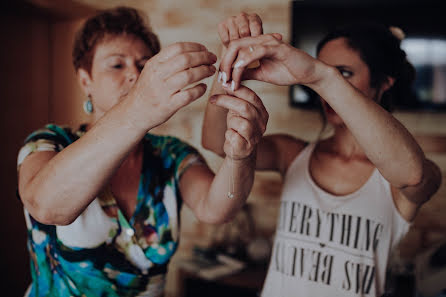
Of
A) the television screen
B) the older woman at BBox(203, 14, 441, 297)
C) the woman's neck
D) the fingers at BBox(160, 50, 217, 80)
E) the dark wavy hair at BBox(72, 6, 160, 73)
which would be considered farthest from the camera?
the television screen

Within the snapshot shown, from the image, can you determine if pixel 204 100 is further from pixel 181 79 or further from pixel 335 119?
pixel 181 79

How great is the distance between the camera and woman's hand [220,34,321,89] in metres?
0.75

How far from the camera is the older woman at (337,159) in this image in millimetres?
801

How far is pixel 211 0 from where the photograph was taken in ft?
8.63

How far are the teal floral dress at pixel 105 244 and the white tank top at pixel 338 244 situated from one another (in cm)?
33

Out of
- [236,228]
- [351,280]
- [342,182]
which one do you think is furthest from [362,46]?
[236,228]

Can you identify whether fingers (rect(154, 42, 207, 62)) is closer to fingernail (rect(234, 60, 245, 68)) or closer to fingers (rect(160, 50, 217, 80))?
fingers (rect(160, 50, 217, 80))

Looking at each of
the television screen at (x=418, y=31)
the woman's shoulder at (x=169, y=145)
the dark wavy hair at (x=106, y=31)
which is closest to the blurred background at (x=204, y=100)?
the television screen at (x=418, y=31)

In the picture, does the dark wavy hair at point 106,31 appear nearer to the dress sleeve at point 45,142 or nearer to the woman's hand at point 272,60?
the dress sleeve at point 45,142

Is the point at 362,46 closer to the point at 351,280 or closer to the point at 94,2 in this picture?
the point at 351,280

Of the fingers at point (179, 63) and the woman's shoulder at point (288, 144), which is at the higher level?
the fingers at point (179, 63)

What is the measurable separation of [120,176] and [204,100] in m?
1.61

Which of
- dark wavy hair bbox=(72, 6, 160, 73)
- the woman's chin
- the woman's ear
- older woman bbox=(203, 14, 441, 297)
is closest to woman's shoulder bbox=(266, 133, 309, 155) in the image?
older woman bbox=(203, 14, 441, 297)

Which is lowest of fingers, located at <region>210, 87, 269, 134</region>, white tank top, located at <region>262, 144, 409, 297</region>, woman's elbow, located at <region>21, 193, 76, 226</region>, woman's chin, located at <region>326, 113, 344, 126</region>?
white tank top, located at <region>262, 144, 409, 297</region>
